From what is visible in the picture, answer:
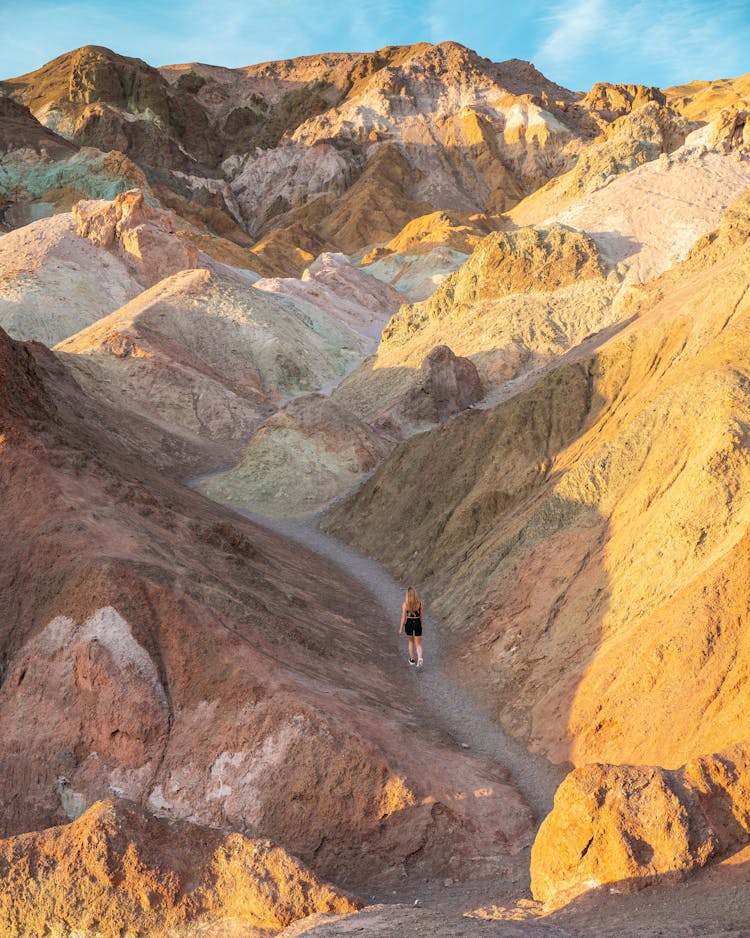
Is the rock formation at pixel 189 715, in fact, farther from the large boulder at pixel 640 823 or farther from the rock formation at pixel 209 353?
the rock formation at pixel 209 353

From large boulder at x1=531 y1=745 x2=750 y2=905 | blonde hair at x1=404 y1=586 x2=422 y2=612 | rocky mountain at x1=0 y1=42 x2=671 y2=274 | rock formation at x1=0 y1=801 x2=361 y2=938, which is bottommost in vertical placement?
rock formation at x1=0 y1=801 x2=361 y2=938

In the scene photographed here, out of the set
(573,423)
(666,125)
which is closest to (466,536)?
(573,423)

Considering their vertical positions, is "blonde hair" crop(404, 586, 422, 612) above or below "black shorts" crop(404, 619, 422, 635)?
above

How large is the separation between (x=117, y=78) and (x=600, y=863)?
13222 cm

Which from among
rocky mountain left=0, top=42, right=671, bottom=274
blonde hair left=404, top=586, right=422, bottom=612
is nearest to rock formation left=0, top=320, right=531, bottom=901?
blonde hair left=404, top=586, right=422, bottom=612

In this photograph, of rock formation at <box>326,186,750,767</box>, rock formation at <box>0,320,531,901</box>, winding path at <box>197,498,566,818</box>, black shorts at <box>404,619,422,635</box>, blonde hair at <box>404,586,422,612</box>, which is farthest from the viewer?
black shorts at <box>404,619,422,635</box>

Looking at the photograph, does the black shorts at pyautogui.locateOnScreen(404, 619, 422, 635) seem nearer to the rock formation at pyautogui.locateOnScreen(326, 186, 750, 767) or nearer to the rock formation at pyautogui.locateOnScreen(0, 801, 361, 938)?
the rock formation at pyautogui.locateOnScreen(326, 186, 750, 767)

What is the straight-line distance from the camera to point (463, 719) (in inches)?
634

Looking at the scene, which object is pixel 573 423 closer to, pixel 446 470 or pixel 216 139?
pixel 446 470

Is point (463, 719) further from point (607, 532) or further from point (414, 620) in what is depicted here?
point (607, 532)

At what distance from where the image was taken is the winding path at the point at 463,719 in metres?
13.7

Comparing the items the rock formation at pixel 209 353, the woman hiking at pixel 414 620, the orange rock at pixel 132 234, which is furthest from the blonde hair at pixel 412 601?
the orange rock at pixel 132 234

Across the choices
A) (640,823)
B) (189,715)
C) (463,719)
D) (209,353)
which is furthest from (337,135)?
(640,823)

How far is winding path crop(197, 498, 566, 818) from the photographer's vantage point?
1372 centimetres
